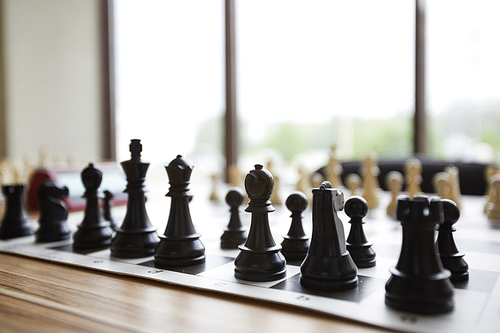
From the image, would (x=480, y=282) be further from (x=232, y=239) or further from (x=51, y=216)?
(x=51, y=216)

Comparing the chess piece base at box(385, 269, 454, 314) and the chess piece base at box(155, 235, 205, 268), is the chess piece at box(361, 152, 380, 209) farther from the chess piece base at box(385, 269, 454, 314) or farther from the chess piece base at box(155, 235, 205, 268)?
the chess piece base at box(385, 269, 454, 314)

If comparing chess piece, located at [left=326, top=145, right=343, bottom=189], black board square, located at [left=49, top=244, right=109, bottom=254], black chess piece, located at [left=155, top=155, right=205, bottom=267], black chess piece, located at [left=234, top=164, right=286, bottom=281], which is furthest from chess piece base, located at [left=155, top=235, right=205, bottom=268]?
chess piece, located at [left=326, top=145, right=343, bottom=189]

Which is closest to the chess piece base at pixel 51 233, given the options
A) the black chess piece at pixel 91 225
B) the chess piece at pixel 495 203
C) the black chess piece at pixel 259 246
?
the black chess piece at pixel 91 225

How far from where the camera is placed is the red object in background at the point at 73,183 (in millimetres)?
1763

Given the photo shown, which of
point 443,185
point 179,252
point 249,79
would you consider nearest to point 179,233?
point 179,252

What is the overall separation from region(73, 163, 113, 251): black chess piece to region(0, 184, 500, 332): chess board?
1.5 inches

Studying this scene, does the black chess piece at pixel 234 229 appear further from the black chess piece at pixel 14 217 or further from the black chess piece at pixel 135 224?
the black chess piece at pixel 14 217

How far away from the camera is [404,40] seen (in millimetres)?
2668

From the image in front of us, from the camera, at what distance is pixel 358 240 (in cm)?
86

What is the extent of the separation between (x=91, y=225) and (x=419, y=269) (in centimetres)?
81

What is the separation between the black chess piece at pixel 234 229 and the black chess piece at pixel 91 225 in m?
0.31

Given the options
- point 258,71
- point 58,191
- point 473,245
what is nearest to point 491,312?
point 473,245

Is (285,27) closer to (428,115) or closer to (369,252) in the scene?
(428,115)

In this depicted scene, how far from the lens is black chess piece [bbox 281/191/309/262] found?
924 mm
